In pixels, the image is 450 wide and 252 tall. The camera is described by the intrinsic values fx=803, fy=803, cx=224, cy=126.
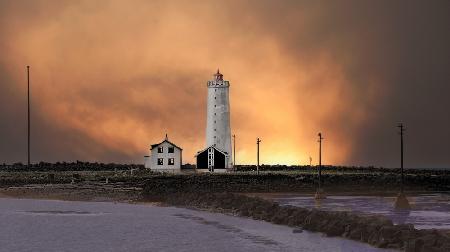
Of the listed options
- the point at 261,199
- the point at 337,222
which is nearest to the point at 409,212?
the point at 261,199

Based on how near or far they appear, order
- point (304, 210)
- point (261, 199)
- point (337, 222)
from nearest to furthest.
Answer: point (337, 222) < point (304, 210) < point (261, 199)

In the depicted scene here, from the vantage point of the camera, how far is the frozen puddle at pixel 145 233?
3478 centimetres

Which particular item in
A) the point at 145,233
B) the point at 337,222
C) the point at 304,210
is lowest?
the point at 145,233

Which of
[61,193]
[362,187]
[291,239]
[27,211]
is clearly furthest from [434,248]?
[362,187]

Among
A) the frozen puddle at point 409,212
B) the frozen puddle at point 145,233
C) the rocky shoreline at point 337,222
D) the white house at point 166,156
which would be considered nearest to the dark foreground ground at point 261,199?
the rocky shoreline at point 337,222

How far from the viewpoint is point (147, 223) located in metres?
45.9

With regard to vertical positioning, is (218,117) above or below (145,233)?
above

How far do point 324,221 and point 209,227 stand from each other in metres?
6.67

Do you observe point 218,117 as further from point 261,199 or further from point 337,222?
point 337,222

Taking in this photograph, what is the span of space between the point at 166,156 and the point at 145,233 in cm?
7702

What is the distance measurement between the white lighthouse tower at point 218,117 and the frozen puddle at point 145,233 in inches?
2250

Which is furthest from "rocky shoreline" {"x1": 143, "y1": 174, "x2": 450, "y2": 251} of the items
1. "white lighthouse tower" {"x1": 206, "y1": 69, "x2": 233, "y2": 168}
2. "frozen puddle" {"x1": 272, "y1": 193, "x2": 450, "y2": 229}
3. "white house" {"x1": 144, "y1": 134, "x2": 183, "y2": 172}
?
"white house" {"x1": 144, "y1": 134, "x2": 183, "y2": 172}

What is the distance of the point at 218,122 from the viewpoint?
113 metres

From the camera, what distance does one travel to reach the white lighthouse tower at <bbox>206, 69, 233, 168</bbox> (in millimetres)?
113125
